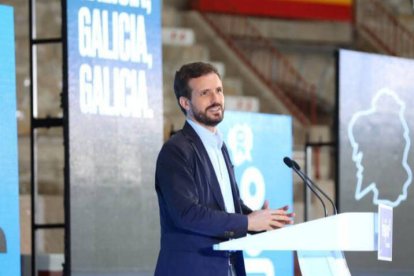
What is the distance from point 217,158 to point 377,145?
336 centimetres

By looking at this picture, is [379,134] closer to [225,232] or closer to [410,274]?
[410,274]

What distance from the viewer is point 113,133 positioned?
20.5 feet

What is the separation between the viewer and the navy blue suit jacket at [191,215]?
4203 mm

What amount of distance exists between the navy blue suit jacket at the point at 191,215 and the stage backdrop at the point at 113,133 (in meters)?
1.74

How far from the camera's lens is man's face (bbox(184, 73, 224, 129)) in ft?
14.3

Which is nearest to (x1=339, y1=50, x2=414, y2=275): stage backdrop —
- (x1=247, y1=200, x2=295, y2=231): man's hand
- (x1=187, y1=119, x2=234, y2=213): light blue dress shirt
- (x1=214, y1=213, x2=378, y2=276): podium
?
(x1=187, y1=119, x2=234, y2=213): light blue dress shirt

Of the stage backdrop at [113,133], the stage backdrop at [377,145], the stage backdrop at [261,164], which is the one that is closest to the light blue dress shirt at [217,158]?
the stage backdrop at [113,133]

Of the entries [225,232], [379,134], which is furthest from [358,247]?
[379,134]

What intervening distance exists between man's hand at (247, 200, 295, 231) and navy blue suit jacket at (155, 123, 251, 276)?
0.03m

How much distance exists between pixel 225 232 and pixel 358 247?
0.46 m

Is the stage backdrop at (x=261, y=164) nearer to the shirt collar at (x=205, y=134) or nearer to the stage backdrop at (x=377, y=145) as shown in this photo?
the stage backdrop at (x=377, y=145)

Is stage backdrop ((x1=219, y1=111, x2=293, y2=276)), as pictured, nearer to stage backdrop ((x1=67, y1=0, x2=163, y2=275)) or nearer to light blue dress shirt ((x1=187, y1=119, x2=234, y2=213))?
stage backdrop ((x1=67, y1=0, x2=163, y2=275))

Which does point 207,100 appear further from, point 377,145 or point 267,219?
point 377,145

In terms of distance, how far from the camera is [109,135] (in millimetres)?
6230
